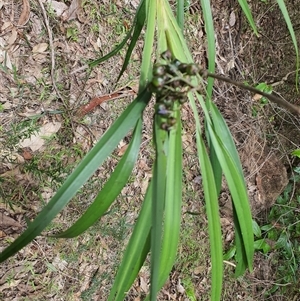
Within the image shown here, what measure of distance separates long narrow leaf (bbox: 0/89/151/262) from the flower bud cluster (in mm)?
55

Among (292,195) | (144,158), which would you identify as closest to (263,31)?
(292,195)

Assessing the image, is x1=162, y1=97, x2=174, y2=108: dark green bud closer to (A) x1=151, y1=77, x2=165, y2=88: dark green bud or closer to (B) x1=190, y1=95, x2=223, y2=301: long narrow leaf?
(A) x1=151, y1=77, x2=165, y2=88: dark green bud

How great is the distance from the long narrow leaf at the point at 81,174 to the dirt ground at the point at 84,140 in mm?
793

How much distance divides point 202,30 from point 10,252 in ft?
5.12

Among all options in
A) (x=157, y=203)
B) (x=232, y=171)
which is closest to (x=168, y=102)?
(x=157, y=203)

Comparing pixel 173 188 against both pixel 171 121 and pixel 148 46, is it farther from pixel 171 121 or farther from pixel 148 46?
pixel 148 46

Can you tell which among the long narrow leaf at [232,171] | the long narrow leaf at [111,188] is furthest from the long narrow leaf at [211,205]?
the long narrow leaf at [111,188]

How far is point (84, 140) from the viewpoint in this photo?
1.56 metres

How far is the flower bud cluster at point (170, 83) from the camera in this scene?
0.61 m

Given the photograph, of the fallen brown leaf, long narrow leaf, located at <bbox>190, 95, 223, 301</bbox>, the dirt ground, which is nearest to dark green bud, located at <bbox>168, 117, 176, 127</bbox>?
long narrow leaf, located at <bbox>190, 95, 223, 301</bbox>

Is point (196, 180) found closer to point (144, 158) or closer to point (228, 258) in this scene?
point (144, 158)

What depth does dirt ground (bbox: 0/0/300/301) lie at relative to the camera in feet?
4.62

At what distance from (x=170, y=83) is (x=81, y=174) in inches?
7.6

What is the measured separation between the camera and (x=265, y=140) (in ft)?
7.03
